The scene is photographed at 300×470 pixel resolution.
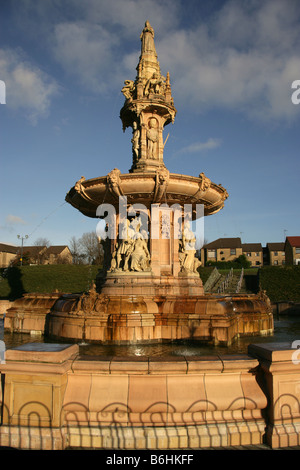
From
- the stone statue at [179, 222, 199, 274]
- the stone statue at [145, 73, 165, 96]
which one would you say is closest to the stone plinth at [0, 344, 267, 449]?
the stone statue at [179, 222, 199, 274]

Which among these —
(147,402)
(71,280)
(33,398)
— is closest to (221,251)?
(71,280)

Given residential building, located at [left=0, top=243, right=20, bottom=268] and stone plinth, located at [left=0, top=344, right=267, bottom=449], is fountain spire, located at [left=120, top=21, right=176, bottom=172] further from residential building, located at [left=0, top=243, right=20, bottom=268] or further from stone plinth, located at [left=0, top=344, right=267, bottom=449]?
residential building, located at [left=0, top=243, right=20, bottom=268]

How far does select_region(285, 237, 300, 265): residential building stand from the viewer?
7912 cm

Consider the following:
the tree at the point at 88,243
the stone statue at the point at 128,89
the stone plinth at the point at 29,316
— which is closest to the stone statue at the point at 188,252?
the stone plinth at the point at 29,316

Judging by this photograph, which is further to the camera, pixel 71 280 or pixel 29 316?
pixel 71 280

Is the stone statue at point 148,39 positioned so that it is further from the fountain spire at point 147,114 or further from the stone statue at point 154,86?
the stone statue at point 154,86

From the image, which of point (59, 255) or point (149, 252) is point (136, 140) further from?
point (59, 255)

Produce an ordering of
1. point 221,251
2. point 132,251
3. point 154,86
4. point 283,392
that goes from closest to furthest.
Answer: point 283,392
point 132,251
point 154,86
point 221,251

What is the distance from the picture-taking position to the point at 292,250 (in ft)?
262

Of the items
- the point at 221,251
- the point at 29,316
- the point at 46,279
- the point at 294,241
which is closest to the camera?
the point at 29,316

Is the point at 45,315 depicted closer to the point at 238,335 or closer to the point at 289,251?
the point at 238,335

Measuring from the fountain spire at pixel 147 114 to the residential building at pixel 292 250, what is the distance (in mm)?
72702

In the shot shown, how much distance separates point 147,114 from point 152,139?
3.55 feet

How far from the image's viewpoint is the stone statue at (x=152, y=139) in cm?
1420
